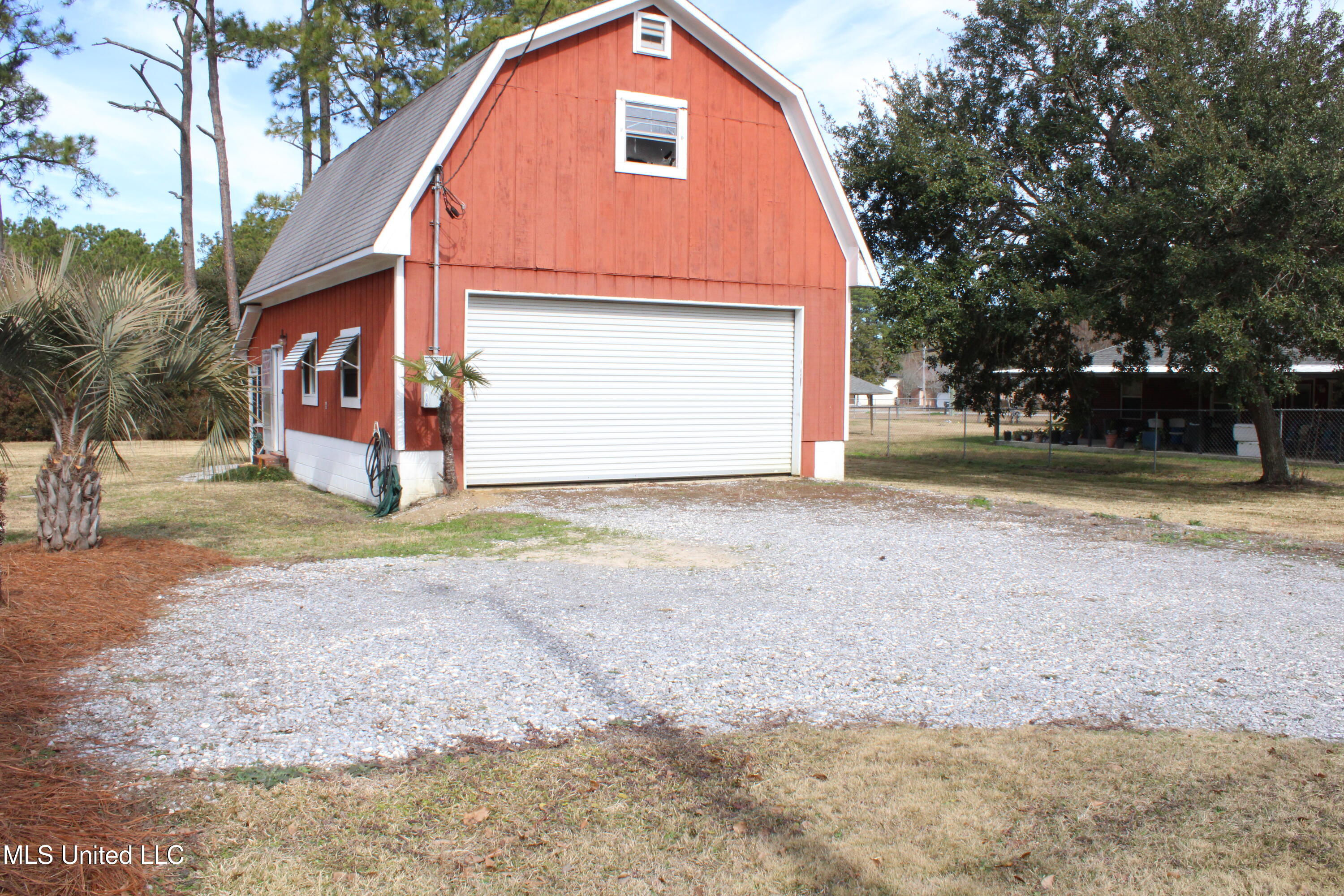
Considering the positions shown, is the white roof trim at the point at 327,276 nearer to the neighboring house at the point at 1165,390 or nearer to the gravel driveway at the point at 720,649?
the gravel driveway at the point at 720,649

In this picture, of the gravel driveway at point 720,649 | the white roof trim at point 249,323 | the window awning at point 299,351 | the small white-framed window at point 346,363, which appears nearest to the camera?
the gravel driveway at point 720,649

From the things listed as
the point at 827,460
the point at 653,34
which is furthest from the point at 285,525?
the point at 653,34

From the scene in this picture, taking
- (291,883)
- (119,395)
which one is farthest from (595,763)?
(119,395)

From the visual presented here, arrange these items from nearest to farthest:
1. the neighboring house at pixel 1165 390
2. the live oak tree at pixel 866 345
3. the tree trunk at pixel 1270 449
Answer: the tree trunk at pixel 1270 449
the neighboring house at pixel 1165 390
the live oak tree at pixel 866 345

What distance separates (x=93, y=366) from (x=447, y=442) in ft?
15.5

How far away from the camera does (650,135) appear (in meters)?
13.0

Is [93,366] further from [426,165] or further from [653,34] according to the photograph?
[653,34]

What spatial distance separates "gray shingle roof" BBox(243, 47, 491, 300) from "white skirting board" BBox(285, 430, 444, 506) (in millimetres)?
2522

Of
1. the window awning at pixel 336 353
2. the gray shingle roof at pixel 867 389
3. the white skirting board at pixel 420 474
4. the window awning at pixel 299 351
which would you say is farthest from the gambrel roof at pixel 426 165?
the gray shingle roof at pixel 867 389

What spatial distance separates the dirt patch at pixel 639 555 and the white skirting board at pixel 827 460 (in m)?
5.72

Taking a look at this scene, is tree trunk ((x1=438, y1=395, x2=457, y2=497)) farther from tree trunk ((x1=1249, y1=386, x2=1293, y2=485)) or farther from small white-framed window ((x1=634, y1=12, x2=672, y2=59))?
tree trunk ((x1=1249, y1=386, x2=1293, y2=485))

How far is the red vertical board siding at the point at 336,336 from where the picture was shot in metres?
12.1

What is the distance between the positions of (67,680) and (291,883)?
7.96 feet

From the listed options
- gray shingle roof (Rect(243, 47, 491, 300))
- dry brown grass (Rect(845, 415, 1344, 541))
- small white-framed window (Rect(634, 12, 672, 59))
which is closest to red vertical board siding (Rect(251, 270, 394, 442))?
gray shingle roof (Rect(243, 47, 491, 300))
